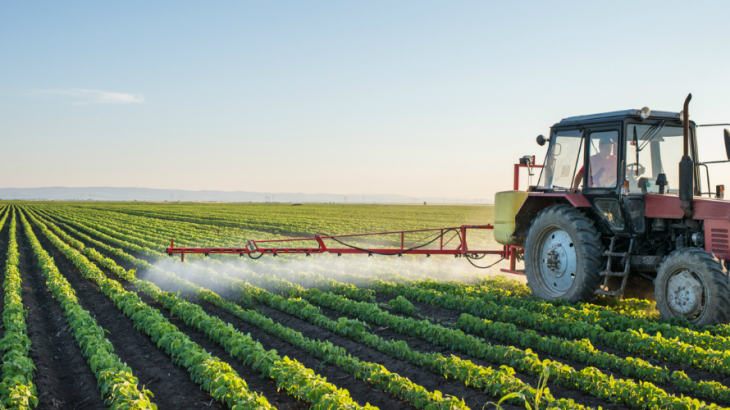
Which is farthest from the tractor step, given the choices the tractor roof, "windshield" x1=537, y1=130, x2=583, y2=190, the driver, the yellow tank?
the yellow tank

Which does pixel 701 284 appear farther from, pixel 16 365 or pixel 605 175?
pixel 16 365

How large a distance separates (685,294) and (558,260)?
6.09ft

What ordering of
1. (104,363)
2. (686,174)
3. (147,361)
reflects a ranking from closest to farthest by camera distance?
(104,363) < (686,174) < (147,361)

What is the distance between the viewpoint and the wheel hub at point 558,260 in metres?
7.44

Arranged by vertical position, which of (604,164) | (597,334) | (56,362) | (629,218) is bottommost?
(56,362)

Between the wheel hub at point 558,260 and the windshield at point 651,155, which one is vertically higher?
the windshield at point 651,155

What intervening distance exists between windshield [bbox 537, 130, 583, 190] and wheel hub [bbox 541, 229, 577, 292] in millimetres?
780

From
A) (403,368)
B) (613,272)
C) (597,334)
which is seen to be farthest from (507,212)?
(403,368)

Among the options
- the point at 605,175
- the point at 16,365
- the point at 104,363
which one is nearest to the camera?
the point at 16,365

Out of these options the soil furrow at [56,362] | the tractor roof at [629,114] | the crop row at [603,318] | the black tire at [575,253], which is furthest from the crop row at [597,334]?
the soil furrow at [56,362]

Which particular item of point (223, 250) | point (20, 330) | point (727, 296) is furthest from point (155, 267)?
point (727, 296)

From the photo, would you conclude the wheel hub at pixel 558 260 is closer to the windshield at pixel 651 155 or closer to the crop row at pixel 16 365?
the windshield at pixel 651 155

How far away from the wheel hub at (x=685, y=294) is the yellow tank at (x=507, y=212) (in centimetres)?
273

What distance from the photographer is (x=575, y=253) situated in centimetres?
730
